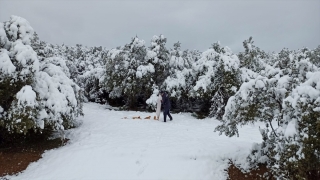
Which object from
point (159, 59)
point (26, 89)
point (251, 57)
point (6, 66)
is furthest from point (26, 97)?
point (251, 57)

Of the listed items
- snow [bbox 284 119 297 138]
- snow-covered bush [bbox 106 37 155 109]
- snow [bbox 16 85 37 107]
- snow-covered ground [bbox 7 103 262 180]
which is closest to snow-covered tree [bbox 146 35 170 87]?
snow-covered bush [bbox 106 37 155 109]

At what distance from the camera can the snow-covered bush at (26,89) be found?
8.59m

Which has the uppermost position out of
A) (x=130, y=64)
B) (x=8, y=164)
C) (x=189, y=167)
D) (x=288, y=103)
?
(x=130, y=64)

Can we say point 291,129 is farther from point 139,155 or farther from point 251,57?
point 251,57

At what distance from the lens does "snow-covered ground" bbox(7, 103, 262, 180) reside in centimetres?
775

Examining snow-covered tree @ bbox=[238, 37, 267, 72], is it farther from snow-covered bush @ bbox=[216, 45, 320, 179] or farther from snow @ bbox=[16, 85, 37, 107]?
snow @ bbox=[16, 85, 37, 107]

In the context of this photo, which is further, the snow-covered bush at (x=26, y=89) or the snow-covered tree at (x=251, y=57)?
the snow-covered tree at (x=251, y=57)

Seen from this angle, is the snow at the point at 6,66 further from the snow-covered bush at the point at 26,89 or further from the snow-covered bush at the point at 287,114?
the snow-covered bush at the point at 287,114

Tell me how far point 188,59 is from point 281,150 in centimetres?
1497

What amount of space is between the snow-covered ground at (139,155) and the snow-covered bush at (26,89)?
4.08ft

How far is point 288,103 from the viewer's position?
610 centimetres

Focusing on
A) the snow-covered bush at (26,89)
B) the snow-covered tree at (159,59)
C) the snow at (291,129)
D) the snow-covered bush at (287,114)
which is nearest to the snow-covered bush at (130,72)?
the snow-covered tree at (159,59)

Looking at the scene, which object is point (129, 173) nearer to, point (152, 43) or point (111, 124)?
point (111, 124)

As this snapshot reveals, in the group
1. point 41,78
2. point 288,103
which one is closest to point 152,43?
point 41,78
